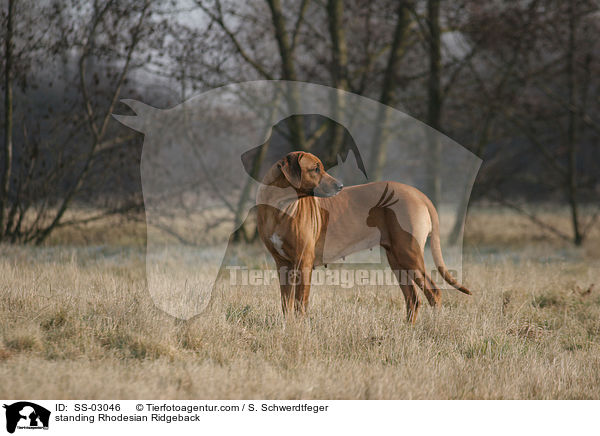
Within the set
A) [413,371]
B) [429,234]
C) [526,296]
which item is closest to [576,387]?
[413,371]

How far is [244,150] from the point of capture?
10664 millimetres

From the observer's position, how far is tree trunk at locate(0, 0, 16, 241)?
8.44 meters

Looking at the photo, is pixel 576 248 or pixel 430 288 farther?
pixel 576 248

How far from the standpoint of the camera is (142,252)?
31.9 ft

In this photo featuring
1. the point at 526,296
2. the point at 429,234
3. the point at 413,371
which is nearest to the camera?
the point at 413,371

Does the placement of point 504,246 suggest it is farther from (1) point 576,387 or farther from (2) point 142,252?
(1) point 576,387

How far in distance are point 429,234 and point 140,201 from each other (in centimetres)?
686

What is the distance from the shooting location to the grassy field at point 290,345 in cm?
349

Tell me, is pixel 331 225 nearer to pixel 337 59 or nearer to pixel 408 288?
pixel 408 288

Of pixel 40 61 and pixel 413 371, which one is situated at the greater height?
pixel 40 61

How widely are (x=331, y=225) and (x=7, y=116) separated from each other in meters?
6.47

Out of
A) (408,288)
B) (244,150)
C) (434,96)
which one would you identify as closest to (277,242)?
(408,288)
